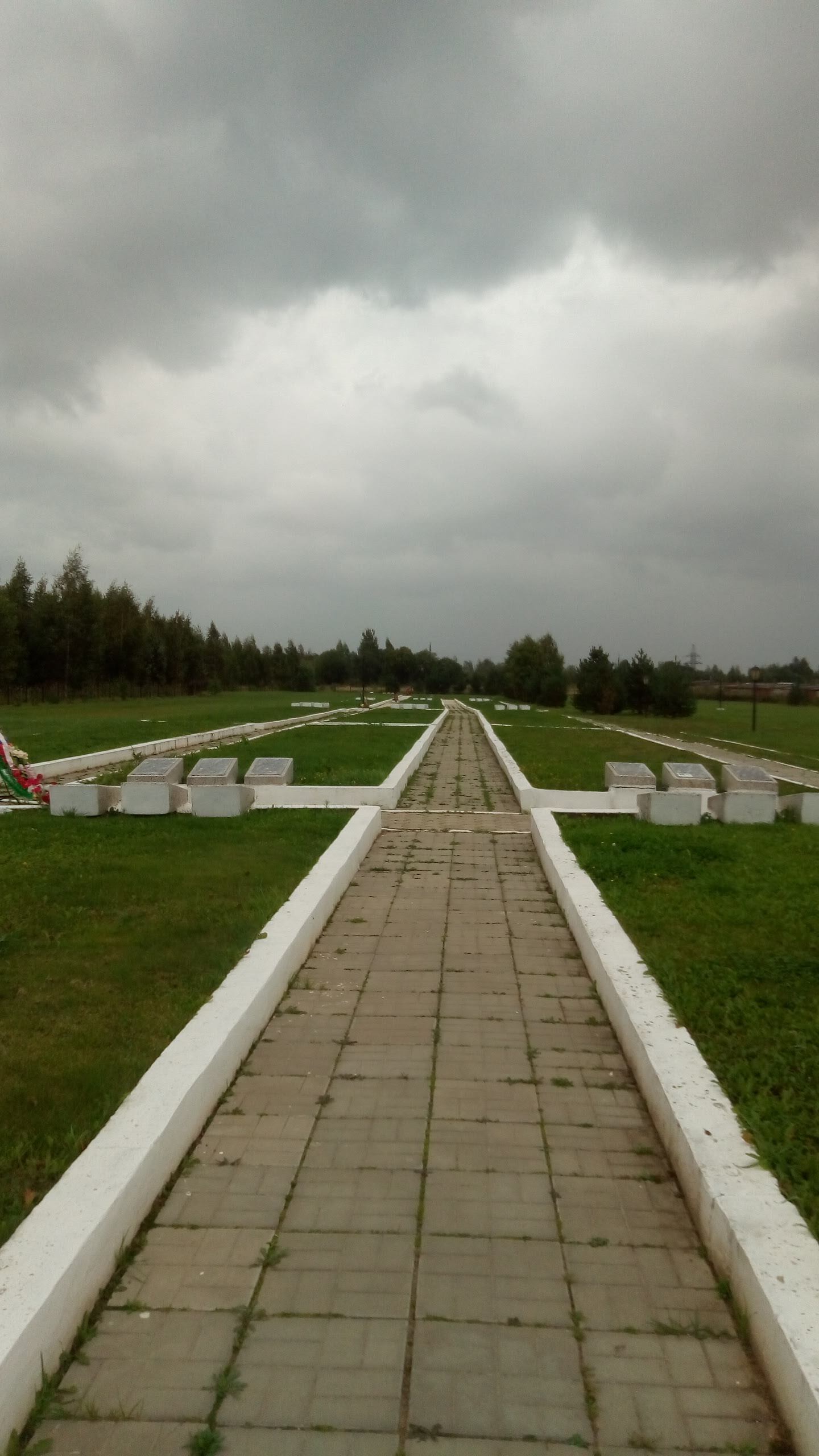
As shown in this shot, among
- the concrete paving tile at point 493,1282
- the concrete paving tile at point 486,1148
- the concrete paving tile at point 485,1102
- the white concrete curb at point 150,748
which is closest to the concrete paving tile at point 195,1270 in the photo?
the concrete paving tile at point 493,1282

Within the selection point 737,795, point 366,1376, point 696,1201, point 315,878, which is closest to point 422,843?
point 315,878

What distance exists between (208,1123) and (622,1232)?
145 cm

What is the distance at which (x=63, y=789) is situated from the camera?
9.43 meters

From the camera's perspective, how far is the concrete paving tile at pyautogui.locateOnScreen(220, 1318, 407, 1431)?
203 cm

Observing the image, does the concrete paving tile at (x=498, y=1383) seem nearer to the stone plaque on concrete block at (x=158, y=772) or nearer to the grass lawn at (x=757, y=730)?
the stone plaque on concrete block at (x=158, y=772)

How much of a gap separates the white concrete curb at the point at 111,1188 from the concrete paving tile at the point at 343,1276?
17.5 inches

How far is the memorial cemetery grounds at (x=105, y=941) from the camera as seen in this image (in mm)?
3143

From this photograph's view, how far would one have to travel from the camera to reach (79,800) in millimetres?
9359

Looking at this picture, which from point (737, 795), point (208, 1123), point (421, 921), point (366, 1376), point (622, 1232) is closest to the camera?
point (366, 1376)

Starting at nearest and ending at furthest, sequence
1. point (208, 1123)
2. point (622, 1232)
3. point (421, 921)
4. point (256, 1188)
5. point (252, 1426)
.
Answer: point (252, 1426) → point (622, 1232) → point (256, 1188) → point (208, 1123) → point (421, 921)

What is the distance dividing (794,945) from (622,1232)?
2816 millimetres

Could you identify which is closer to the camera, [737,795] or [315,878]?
[315,878]

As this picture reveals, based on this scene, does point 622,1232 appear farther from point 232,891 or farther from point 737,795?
point 737,795

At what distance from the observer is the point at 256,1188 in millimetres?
2900
